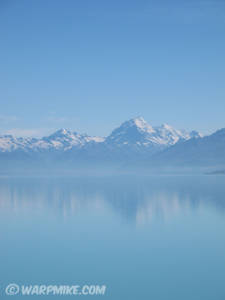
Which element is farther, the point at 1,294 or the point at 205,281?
the point at 205,281

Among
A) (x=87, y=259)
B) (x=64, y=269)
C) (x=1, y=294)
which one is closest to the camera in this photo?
(x=1, y=294)

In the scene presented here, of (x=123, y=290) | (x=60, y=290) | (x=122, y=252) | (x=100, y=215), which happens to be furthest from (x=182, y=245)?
(x=100, y=215)

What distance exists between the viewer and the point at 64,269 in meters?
17.8

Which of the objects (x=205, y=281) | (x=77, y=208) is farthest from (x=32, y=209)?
(x=205, y=281)

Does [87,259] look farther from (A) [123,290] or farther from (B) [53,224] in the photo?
(B) [53,224]

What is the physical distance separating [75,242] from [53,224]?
764 centimetres

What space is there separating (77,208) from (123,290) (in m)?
27.8

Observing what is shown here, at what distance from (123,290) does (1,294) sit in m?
5.16

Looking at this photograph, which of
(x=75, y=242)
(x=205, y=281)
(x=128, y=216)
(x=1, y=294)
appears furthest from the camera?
(x=128, y=216)

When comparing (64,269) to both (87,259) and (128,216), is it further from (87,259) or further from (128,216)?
(128,216)

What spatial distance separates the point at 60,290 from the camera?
1527 cm

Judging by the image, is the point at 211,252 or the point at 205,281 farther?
the point at 211,252

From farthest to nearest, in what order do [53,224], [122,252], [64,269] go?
[53,224] → [122,252] → [64,269]

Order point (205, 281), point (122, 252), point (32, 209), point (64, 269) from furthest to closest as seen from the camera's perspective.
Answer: point (32, 209), point (122, 252), point (64, 269), point (205, 281)
